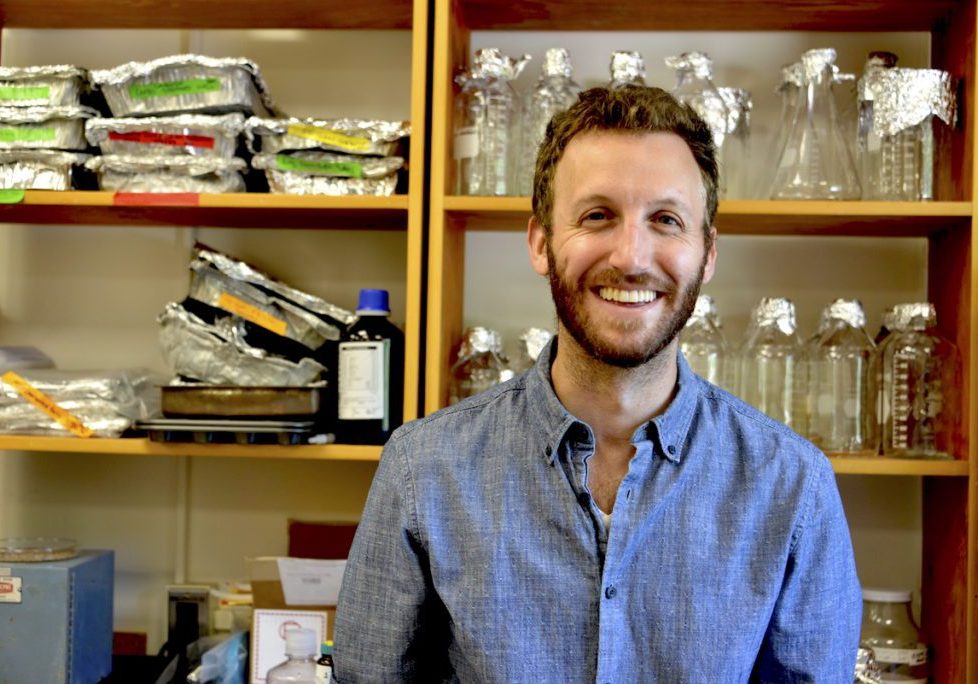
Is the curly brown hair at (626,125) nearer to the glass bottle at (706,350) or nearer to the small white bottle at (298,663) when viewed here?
the glass bottle at (706,350)

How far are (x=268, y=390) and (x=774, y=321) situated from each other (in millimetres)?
847

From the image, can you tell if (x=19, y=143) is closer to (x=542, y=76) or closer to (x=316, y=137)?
(x=316, y=137)

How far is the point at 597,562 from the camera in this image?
119 centimetres

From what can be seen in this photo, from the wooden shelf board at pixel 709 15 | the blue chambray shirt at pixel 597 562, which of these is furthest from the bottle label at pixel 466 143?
the blue chambray shirt at pixel 597 562

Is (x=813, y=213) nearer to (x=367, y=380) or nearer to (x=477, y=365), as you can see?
(x=477, y=365)

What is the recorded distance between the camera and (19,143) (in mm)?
1744

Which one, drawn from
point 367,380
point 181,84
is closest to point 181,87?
point 181,84

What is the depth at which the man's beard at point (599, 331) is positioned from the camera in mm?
1216

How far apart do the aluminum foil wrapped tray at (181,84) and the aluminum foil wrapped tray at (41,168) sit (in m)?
0.14

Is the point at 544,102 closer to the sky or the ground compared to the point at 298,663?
closer to the sky

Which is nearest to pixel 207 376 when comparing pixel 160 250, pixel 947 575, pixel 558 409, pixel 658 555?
pixel 160 250

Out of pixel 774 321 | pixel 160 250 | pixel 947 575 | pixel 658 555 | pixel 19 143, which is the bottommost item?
pixel 947 575

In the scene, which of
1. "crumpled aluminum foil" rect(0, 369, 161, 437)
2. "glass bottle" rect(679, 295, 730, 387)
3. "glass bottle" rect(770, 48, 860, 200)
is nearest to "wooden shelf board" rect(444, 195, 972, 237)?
"glass bottle" rect(770, 48, 860, 200)

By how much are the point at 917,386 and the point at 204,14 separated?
1457mm
